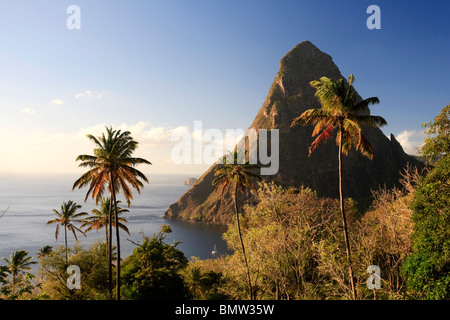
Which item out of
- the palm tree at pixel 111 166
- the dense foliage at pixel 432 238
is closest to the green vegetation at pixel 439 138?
the dense foliage at pixel 432 238

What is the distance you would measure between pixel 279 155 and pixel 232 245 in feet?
489

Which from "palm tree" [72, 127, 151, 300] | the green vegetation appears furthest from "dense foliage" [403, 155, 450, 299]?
"palm tree" [72, 127, 151, 300]

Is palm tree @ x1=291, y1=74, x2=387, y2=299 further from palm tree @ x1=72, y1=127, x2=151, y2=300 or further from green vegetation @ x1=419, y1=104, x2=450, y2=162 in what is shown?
palm tree @ x1=72, y1=127, x2=151, y2=300

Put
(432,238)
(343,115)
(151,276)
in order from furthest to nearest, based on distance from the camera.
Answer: (151,276), (343,115), (432,238)

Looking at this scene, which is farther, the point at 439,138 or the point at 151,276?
the point at 151,276

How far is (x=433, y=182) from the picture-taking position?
57.7ft

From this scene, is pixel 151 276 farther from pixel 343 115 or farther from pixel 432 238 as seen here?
pixel 432 238

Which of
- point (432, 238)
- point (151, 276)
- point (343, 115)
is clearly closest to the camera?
point (432, 238)

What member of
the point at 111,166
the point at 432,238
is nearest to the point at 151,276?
the point at 111,166
